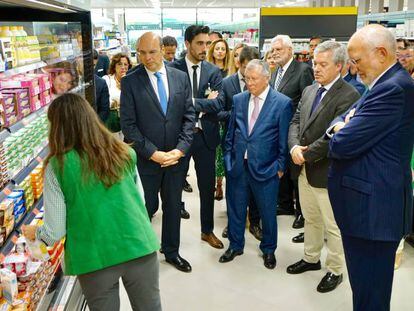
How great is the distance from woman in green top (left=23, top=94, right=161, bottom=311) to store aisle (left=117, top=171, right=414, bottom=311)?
48.6 inches

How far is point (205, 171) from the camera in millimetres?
3609

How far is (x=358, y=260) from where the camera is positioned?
2.20 meters

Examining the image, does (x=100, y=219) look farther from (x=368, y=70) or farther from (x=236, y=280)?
(x=236, y=280)

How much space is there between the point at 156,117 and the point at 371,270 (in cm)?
165

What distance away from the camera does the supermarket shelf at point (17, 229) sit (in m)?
1.89

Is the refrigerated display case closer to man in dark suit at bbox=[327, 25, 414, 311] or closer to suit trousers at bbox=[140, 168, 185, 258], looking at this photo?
suit trousers at bbox=[140, 168, 185, 258]

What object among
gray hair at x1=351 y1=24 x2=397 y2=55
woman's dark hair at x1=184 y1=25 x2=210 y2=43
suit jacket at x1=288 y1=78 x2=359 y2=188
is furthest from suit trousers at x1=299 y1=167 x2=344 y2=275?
woman's dark hair at x1=184 y1=25 x2=210 y2=43

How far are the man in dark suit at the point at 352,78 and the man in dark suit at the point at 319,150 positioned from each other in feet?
2.48

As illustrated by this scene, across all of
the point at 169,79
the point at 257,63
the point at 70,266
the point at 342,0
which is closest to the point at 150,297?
the point at 70,266

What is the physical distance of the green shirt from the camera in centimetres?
171

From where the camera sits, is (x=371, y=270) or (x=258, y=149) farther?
(x=258, y=149)

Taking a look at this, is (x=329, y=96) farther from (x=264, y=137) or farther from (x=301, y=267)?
(x=301, y=267)

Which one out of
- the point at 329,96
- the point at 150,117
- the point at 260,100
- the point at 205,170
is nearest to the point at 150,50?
the point at 150,117

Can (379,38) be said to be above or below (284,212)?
above
